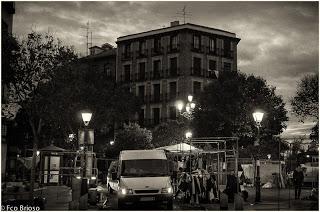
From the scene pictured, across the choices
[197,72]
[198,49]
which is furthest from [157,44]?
[197,72]

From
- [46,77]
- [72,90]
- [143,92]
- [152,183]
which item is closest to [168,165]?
[152,183]

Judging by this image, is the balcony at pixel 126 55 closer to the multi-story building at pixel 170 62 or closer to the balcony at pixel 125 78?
the multi-story building at pixel 170 62

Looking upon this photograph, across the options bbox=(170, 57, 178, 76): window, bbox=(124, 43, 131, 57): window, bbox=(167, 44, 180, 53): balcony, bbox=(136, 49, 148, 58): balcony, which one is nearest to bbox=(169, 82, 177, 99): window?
bbox=(170, 57, 178, 76): window

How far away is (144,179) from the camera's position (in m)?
18.0

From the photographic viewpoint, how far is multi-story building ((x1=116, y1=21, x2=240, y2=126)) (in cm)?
5806

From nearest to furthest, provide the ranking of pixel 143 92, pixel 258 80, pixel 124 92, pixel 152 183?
pixel 152 183 < pixel 258 80 < pixel 124 92 < pixel 143 92

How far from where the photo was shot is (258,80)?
4775cm

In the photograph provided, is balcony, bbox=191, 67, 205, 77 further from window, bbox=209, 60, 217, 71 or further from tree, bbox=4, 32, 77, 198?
tree, bbox=4, 32, 77, 198

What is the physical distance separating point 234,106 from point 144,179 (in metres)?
29.0

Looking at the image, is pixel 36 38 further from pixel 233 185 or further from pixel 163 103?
pixel 163 103

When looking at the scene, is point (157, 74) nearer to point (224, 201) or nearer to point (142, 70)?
point (142, 70)

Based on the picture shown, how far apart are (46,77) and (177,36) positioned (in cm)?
3004

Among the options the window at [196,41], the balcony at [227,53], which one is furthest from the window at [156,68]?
the balcony at [227,53]

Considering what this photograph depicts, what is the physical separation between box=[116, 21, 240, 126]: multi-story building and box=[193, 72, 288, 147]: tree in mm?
9869
